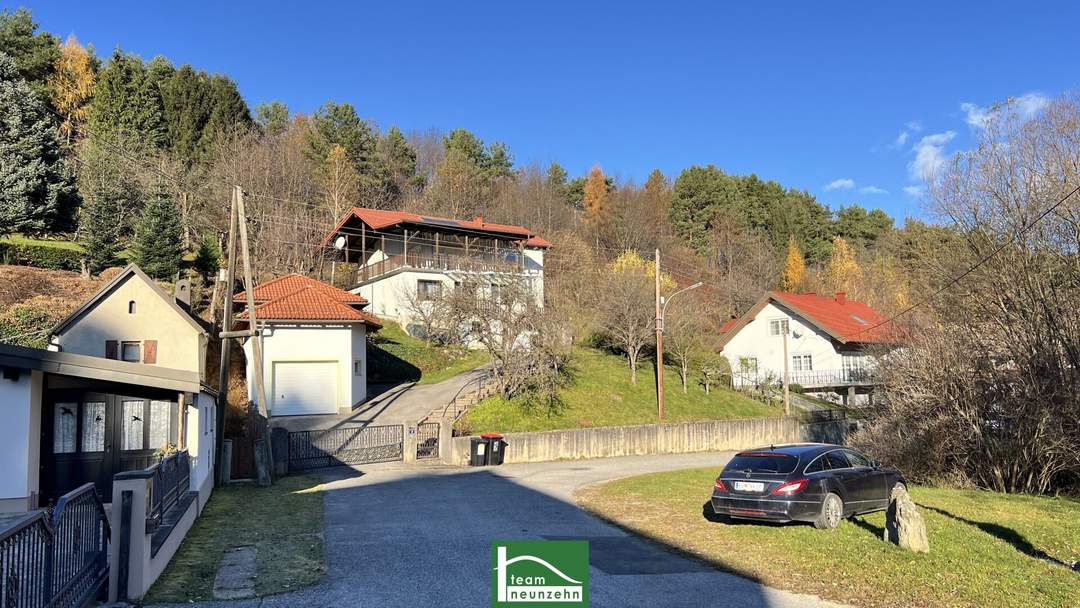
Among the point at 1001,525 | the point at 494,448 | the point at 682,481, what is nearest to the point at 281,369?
the point at 494,448

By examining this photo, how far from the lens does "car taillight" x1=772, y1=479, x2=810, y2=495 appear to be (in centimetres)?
1151

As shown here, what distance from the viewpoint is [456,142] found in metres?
72.4

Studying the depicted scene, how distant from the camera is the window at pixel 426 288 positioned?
42.7 meters

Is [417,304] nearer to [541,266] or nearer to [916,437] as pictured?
[541,266]

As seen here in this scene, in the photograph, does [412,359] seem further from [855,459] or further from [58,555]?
[58,555]

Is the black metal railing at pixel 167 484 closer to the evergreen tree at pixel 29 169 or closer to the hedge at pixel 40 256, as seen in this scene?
the hedge at pixel 40 256

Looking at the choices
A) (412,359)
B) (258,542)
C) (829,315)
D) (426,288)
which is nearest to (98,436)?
(258,542)

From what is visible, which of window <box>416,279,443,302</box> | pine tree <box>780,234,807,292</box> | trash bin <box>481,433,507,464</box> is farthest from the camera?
pine tree <box>780,234,807,292</box>

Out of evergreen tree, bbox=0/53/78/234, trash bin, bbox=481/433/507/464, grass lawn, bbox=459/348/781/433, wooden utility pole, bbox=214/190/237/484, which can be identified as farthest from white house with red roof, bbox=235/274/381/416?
evergreen tree, bbox=0/53/78/234

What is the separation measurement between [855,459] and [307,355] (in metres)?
22.4

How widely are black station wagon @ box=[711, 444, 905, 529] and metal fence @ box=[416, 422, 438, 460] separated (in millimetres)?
14253

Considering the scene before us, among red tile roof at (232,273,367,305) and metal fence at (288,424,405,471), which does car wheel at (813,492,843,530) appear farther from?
red tile roof at (232,273,367,305)

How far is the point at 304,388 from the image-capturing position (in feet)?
96.7

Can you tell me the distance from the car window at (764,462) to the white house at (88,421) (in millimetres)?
9541
